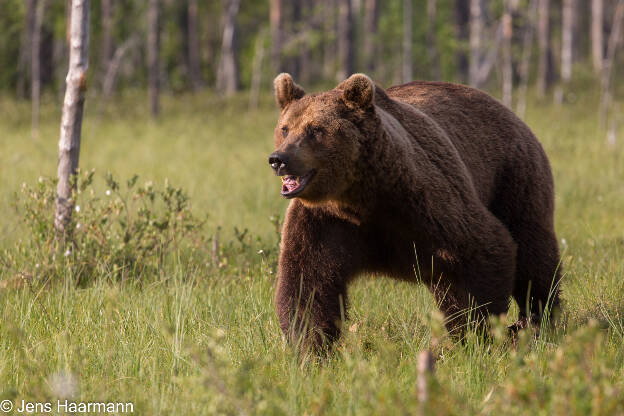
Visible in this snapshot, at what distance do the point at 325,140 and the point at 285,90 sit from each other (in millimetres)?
581

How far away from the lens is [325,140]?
3.77 m

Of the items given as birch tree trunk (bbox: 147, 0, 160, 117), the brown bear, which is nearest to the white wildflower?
the brown bear

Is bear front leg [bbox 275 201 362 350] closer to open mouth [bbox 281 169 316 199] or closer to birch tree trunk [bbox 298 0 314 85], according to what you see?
open mouth [bbox 281 169 316 199]

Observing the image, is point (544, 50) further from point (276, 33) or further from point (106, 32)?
point (106, 32)

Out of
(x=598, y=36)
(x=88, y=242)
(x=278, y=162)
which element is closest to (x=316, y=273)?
(x=278, y=162)

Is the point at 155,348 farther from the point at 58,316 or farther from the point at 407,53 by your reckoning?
the point at 407,53

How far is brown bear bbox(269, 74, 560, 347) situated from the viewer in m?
3.79

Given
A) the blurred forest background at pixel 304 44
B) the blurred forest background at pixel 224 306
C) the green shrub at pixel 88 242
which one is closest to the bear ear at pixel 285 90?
the blurred forest background at pixel 224 306

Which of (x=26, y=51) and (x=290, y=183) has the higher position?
(x=26, y=51)

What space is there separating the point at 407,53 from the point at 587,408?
828 inches

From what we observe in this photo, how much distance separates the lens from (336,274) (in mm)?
3920

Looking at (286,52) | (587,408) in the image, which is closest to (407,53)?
(286,52)

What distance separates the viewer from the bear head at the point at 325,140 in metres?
3.64

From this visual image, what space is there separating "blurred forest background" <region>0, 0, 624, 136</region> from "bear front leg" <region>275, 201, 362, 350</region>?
12.7 m
